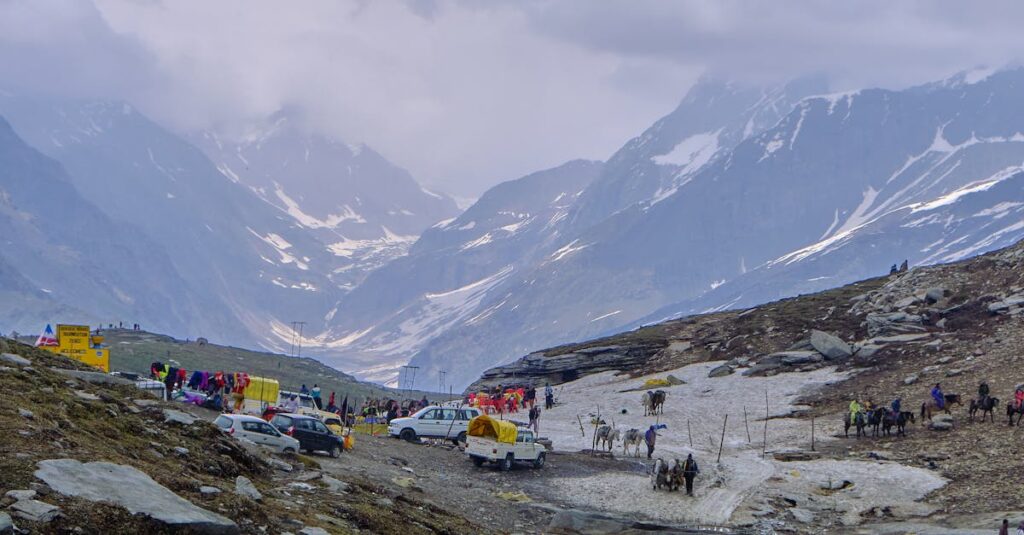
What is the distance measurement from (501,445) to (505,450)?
27 cm

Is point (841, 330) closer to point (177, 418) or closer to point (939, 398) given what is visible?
point (939, 398)

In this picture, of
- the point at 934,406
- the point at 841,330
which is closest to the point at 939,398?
the point at 934,406

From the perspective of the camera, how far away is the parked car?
53188 millimetres

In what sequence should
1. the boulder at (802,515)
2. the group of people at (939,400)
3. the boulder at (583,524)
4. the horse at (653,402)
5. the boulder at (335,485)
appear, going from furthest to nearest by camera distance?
the horse at (653,402) < the group of people at (939,400) < the boulder at (802,515) < the boulder at (583,524) < the boulder at (335,485)

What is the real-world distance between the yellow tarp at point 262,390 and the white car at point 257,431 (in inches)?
931

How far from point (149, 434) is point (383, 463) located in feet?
63.0

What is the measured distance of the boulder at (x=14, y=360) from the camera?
34406 millimetres

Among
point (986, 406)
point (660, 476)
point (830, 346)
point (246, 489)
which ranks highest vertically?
point (830, 346)

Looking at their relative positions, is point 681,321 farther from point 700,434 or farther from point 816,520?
point 816,520

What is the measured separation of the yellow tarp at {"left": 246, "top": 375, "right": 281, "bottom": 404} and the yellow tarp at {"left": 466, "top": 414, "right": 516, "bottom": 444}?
1818 cm

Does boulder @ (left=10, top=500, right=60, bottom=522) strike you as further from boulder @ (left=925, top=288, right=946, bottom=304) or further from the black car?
boulder @ (left=925, top=288, right=946, bottom=304)

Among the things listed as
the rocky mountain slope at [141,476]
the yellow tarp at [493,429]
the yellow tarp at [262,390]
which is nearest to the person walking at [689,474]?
the yellow tarp at [493,429]

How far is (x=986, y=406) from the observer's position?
57.0 metres

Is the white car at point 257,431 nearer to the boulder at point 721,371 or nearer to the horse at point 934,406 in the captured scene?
the horse at point 934,406
